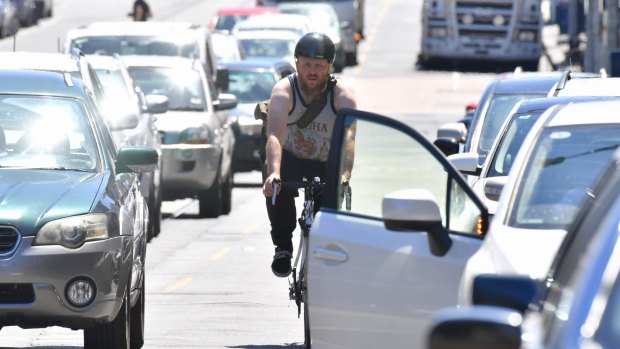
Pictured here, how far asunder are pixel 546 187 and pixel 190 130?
13336 millimetres

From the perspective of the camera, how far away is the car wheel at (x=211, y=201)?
20.9 m

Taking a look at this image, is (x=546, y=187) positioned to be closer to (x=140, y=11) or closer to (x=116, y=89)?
(x=116, y=89)

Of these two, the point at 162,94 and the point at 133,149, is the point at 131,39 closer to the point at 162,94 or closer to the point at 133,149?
the point at 162,94

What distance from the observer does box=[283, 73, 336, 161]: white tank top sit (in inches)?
416

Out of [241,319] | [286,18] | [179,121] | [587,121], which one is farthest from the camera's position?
[286,18]

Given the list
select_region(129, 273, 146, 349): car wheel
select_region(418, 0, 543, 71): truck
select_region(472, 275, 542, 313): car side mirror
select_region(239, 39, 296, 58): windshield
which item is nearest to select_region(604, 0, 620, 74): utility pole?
select_region(239, 39, 296, 58): windshield

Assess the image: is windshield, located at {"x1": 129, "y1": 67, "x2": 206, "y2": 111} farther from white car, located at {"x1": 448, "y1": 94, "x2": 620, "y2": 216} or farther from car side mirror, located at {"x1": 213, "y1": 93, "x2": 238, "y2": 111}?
white car, located at {"x1": 448, "y1": 94, "x2": 620, "y2": 216}

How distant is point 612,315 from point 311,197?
6312mm

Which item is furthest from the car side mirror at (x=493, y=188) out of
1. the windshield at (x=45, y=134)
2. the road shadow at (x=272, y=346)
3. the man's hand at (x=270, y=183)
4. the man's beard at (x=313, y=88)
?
the windshield at (x=45, y=134)

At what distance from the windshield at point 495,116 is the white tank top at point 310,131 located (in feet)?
14.1

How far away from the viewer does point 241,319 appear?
492 inches

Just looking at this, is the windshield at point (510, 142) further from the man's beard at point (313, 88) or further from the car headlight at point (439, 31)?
the car headlight at point (439, 31)

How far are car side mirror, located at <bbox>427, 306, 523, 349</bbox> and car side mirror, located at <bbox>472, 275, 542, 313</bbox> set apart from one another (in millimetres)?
468

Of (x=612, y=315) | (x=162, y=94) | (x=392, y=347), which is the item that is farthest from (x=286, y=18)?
(x=612, y=315)
